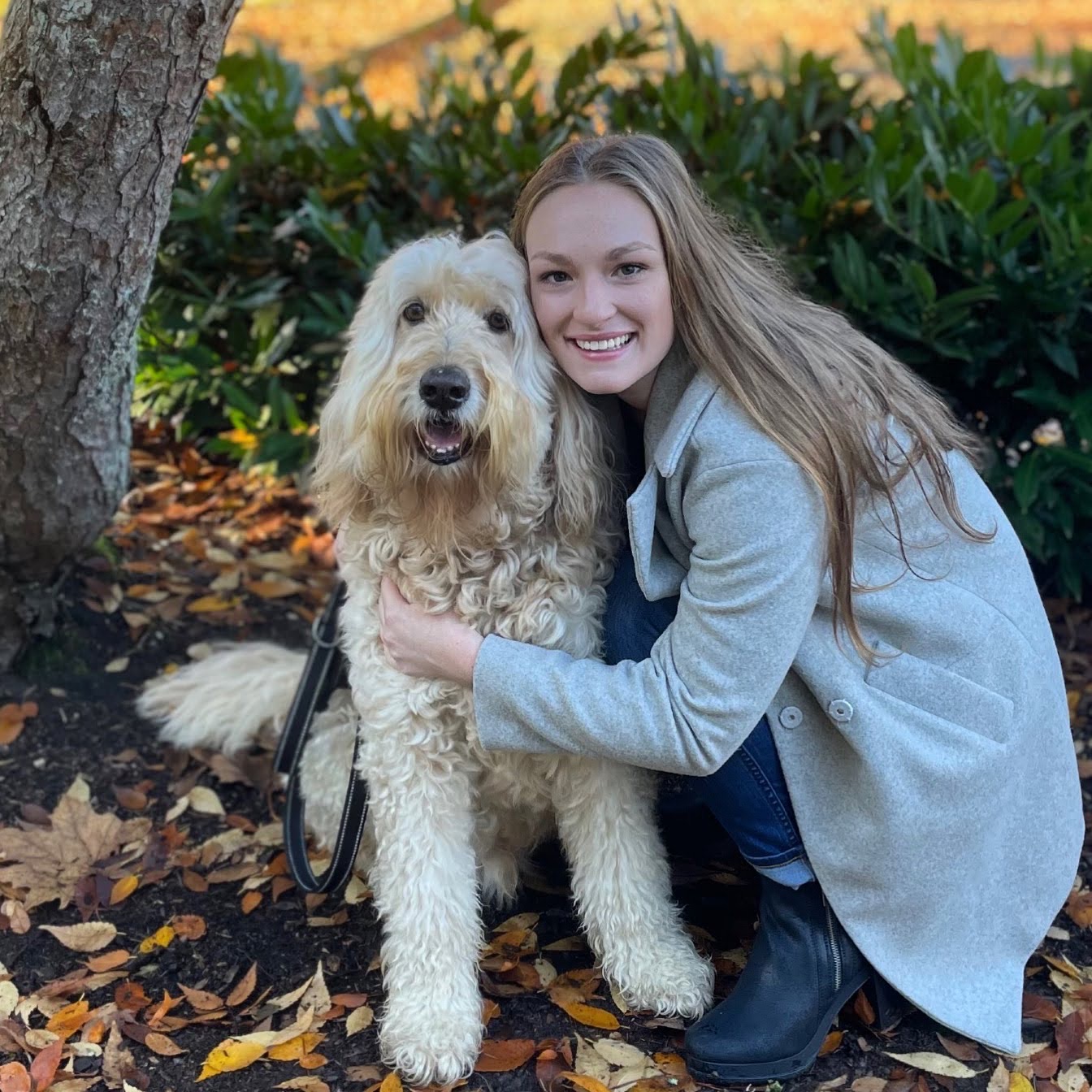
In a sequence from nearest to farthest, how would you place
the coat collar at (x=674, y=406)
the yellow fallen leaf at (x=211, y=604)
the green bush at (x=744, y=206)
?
the coat collar at (x=674, y=406), the green bush at (x=744, y=206), the yellow fallen leaf at (x=211, y=604)

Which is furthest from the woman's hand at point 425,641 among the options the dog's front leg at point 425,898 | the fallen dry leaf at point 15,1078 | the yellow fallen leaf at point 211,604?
the yellow fallen leaf at point 211,604

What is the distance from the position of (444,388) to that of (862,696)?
100 centimetres

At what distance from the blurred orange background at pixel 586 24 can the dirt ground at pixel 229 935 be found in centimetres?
892

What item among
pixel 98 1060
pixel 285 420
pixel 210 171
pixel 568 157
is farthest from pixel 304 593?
pixel 568 157

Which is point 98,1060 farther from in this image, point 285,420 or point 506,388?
point 285,420

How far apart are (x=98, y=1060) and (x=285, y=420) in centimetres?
253

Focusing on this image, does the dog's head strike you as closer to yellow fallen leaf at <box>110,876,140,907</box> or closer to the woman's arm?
the woman's arm

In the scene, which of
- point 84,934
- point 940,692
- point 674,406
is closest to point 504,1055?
point 84,934

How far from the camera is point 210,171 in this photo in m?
4.41

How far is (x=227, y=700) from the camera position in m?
3.55

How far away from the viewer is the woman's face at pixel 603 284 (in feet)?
7.84

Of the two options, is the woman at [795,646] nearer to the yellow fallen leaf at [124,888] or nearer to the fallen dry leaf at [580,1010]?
the fallen dry leaf at [580,1010]

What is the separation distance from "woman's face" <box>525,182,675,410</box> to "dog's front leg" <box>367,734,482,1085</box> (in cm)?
84

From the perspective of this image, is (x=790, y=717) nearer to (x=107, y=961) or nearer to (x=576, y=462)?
(x=576, y=462)
